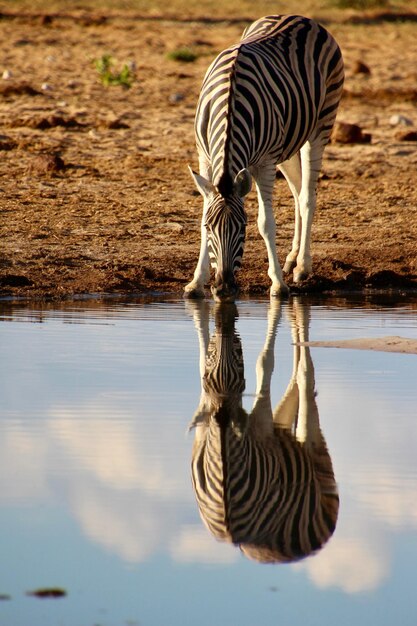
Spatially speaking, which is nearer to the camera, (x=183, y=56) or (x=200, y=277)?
(x=200, y=277)

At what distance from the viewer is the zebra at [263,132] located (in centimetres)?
828

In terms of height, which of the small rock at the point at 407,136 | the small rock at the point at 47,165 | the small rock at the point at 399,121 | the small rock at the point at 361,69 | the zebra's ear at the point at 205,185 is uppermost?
the small rock at the point at 361,69

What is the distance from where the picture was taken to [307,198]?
33.6 feet

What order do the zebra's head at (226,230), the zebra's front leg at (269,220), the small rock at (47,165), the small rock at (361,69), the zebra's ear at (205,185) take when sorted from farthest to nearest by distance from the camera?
the small rock at (361,69) < the small rock at (47,165) < the zebra's front leg at (269,220) < the zebra's ear at (205,185) < the zebra's head at (226,230)

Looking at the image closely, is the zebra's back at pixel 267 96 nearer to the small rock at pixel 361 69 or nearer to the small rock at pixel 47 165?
the small rock at pixel 47 165

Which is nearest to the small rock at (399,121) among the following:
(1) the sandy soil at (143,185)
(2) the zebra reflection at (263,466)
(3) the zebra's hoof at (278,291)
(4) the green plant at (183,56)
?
(1) the sandy soil at (143,185)

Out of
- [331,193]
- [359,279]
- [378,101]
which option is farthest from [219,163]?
[378,101]

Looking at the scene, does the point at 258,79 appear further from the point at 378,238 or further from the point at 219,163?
the point at 378,238

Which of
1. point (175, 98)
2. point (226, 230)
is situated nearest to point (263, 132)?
point (226, 230)

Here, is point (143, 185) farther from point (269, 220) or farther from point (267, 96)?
point (269, 220)

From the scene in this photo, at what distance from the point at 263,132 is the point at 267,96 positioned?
0.41m

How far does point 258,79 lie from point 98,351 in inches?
121

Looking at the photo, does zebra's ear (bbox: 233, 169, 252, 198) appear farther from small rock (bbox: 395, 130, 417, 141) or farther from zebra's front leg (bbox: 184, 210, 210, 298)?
small rock (bbox: 395, 130, 417, 141)

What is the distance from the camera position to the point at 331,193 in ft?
42.3
